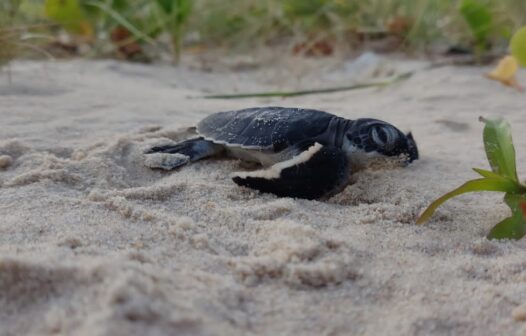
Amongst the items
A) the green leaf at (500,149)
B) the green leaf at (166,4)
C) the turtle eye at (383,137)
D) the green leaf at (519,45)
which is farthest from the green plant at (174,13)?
the green leaf at (500,149)

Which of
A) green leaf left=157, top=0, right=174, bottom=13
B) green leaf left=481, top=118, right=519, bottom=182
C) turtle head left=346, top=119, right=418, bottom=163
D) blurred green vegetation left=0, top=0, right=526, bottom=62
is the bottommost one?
turtle head left=346, top=119, right=418, bottom=163

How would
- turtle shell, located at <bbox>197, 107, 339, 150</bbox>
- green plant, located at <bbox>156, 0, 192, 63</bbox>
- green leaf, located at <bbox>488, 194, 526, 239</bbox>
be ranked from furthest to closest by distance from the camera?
green plant, located at <bbox>156, 0, 192, 63</bbox> < turtle shell, located at <bbox>197, 107, 339, 150</bbox> < green leaf, located at <bbox>488, 194, 526, 239</bbox>

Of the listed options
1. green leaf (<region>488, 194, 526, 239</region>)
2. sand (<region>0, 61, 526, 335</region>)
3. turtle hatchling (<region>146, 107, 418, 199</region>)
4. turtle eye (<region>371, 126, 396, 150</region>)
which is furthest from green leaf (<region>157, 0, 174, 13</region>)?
green leaf (<region>488, 194, 526, 239</region>)

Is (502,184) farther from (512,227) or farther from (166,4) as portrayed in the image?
(166,4)

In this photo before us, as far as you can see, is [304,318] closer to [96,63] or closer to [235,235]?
[235,235]

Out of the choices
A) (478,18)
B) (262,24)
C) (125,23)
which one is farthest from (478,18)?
(125,23)

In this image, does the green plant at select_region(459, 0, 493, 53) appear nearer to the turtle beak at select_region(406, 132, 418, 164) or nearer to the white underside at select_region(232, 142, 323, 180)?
the turtle beak at select_region(406, 132, 418, 164)

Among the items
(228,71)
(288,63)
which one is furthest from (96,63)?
(288,63)
